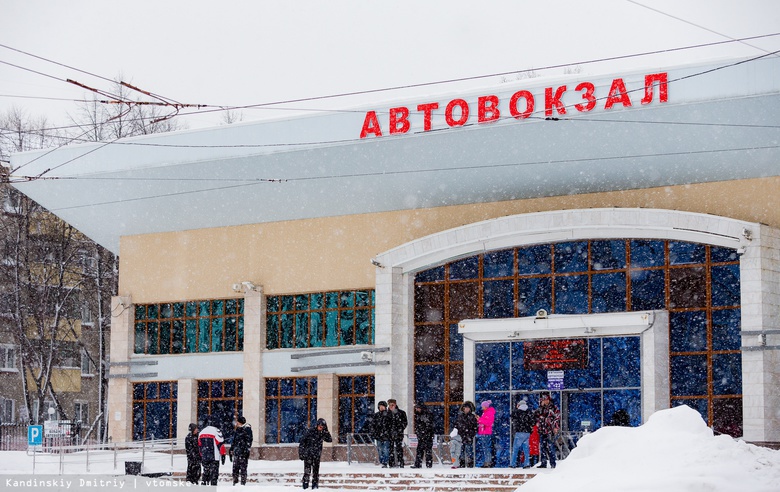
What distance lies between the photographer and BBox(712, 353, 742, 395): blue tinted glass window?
88.3ft

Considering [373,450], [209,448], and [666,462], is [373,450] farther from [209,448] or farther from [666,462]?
[666,462]

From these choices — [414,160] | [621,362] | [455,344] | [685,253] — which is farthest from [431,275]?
[685,253]

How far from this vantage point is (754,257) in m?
26.5

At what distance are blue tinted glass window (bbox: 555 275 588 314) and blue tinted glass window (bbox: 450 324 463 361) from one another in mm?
2937

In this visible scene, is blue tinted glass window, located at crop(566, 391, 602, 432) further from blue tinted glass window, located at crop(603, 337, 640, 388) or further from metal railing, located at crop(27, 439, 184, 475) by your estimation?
metal railing, located at crop(27, 439, 184, 475)

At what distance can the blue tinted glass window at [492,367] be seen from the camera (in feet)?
98.2

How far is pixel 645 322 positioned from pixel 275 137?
35.6 ft

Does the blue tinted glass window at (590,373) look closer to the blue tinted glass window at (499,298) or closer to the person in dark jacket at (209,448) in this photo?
the blue tinted glass window at (499,298)

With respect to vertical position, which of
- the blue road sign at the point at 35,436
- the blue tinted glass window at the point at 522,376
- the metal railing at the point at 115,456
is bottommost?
the metal railing at the point at 115,456

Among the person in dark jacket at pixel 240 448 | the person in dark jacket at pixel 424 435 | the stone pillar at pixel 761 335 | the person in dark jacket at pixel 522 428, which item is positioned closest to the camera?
the person in dark jacket at pixel 240 448

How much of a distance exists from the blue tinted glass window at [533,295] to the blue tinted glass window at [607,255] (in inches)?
51.9

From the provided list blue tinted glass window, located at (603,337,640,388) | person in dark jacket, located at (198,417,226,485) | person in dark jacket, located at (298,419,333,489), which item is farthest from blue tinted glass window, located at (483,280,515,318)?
person in dark jacket, located at (198,417,226,485)

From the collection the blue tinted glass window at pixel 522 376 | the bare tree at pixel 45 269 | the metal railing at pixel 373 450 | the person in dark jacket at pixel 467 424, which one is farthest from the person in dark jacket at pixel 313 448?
the bare tree at pixel 45 269

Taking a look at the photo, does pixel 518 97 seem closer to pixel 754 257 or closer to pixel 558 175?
pixel 558 175
